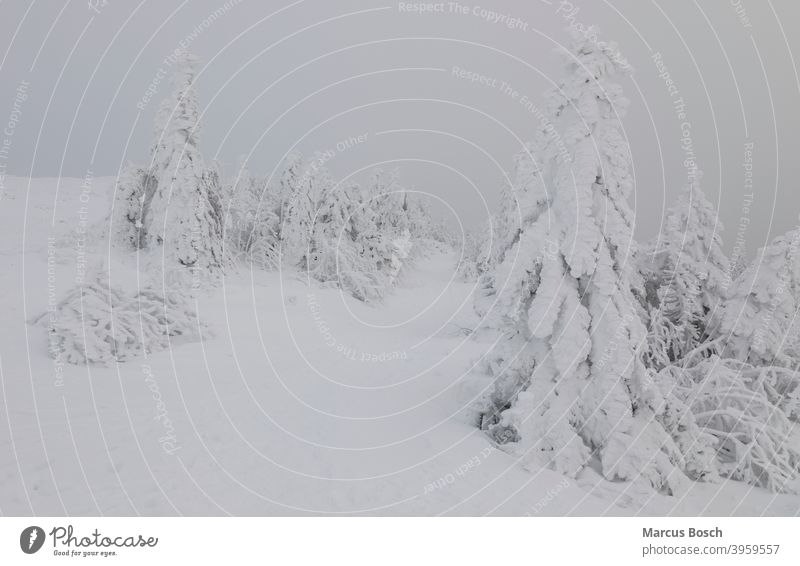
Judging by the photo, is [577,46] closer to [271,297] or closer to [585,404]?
[585,404]

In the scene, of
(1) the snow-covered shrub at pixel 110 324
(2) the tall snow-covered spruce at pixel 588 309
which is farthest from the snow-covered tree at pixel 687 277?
(1) the snow-covered shrub at pixel 110 324

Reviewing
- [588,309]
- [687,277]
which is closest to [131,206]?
[588,309]

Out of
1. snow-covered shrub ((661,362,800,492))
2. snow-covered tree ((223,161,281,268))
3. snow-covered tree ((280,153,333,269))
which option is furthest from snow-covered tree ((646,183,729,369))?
snow-covered tree ((223,161,281,268))

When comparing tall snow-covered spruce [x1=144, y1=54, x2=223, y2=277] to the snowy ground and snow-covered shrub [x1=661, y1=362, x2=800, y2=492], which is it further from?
snow-covered shrub [x1=661, y1=362, x2=800, y2=492]

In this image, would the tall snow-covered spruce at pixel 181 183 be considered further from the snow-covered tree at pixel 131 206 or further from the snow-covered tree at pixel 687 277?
the snow-covered tree at pixel 687 277

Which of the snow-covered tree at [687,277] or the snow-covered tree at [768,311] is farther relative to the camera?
the snow-covered tree at [687,277]

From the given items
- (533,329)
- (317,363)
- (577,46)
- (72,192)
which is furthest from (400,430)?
(72,192)

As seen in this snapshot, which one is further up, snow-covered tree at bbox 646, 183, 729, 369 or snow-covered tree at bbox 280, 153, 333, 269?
snow-covered tree at bbox 280, 153, 333, 269
